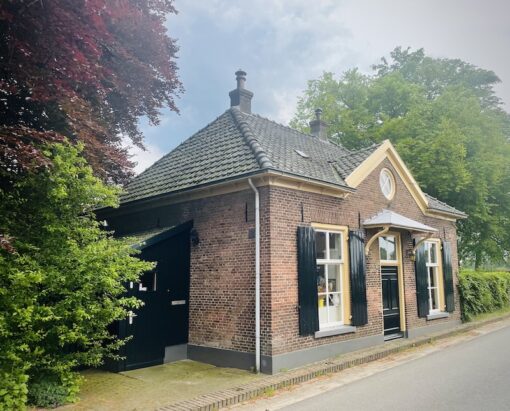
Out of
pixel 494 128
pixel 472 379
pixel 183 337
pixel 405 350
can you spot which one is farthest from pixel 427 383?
pixel 494 128

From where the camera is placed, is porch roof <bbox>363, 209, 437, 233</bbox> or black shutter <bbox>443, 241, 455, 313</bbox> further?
black shutter <bbox>443, 241, 455, 313</bbox>

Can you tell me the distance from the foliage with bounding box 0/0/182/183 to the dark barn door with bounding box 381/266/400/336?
323 inches

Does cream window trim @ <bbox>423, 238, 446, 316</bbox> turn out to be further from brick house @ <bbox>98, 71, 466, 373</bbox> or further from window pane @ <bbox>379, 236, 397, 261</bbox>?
window pane @ <bbox>379, 236, 397, 261</bbox>

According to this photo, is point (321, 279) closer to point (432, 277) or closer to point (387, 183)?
point (387, 183)

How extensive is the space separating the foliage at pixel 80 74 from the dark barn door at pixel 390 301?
8203 millimetres

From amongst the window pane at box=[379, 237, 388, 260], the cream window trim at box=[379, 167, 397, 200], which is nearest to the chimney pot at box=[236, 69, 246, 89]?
the cream window trim at box=[379, 167, 397, 200]

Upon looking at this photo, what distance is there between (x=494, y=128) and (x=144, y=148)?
21490 millimetres

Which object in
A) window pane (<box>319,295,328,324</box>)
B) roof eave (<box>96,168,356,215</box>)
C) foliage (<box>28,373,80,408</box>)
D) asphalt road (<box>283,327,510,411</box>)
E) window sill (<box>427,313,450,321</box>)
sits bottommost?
asphalt road (<box>283,327,510,411</box>)

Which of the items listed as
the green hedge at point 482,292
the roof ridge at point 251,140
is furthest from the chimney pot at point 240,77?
the green hedge at point 482,292

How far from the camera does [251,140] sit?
10625 mm

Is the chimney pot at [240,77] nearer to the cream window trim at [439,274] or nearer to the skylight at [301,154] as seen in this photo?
the skylight at [301,154]

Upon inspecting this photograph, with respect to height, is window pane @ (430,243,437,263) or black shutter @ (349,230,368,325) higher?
window pane @ (430,243,437,263)

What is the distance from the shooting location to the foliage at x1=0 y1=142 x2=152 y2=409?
232 inches

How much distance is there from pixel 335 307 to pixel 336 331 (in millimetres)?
695
